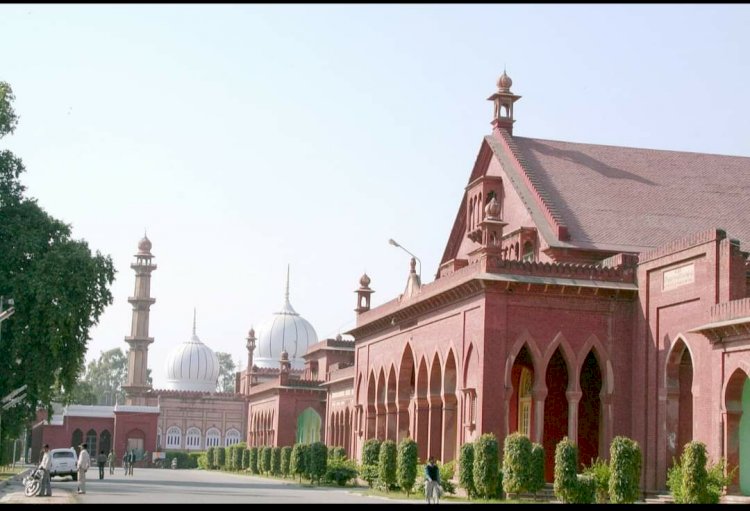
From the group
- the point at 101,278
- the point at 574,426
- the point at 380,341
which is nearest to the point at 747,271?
the point at 574,426

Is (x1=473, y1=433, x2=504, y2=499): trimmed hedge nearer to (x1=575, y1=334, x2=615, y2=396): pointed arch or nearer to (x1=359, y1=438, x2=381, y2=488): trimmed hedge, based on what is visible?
(x1=575, y1=334, x2=615, y2=396): pointed arch

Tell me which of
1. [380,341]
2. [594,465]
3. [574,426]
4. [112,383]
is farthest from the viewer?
[112,383]

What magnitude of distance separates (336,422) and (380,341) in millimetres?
16810

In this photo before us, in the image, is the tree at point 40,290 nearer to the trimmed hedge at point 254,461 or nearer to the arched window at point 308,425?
the trimmed hedge at point 254,461

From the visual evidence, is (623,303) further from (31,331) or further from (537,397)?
(31,331)

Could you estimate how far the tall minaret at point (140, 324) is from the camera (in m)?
97.7

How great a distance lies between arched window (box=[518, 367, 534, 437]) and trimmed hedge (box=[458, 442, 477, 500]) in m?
6.45

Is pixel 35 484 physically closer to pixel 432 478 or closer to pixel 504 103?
pixel 432 478

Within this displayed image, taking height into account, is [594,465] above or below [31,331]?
below

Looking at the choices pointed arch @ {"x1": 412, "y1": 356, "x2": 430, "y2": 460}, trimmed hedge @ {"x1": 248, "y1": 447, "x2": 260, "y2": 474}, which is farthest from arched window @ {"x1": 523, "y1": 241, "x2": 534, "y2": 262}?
trimmed hedge @ {"x1": 248, "y1": 447, "x2": 260, "y2": 474}

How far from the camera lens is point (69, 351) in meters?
45.2

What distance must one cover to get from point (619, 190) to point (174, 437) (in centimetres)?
6080

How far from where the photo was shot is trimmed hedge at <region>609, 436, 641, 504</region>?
101 feet

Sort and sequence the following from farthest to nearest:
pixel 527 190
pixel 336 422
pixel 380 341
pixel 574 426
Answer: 1. pixel 336 422
2. pixel 380 341
3. pixel 527 190
4. pixel 574 426
